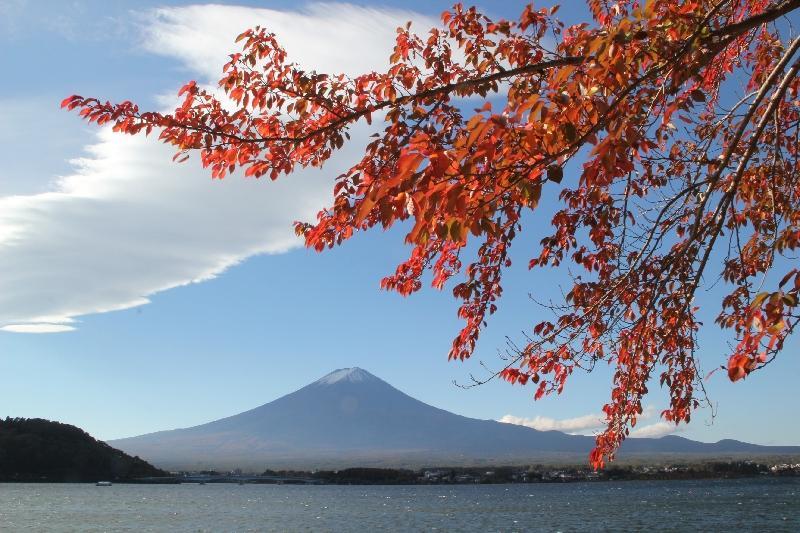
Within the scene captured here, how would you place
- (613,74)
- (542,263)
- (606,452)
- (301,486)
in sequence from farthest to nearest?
1. (301,486)
2. (606,452)
3. (542,263)
4. (613,74)

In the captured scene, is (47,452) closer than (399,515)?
No

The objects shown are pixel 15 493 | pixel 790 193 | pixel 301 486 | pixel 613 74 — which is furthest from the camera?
pixel 301 486

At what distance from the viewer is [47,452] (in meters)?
133

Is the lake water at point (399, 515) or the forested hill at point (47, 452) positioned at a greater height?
the forested hill at point (47, 452)

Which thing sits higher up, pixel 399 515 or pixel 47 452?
pixel 47 452

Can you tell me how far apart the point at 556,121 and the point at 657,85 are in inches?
72.1

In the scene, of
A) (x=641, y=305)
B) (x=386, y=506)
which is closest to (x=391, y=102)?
(x=641, y=305)

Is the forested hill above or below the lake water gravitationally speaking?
above

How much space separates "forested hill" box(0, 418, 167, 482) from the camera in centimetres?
12825

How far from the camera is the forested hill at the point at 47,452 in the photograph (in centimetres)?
12825

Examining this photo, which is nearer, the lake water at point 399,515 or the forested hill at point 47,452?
the lake water at point 399,515

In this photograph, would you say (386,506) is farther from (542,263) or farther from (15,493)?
(542,263)

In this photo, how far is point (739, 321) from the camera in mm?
7629

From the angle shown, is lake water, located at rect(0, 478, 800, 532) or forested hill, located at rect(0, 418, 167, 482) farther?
forested hill, located at rect(0, 418, 167, 482)
